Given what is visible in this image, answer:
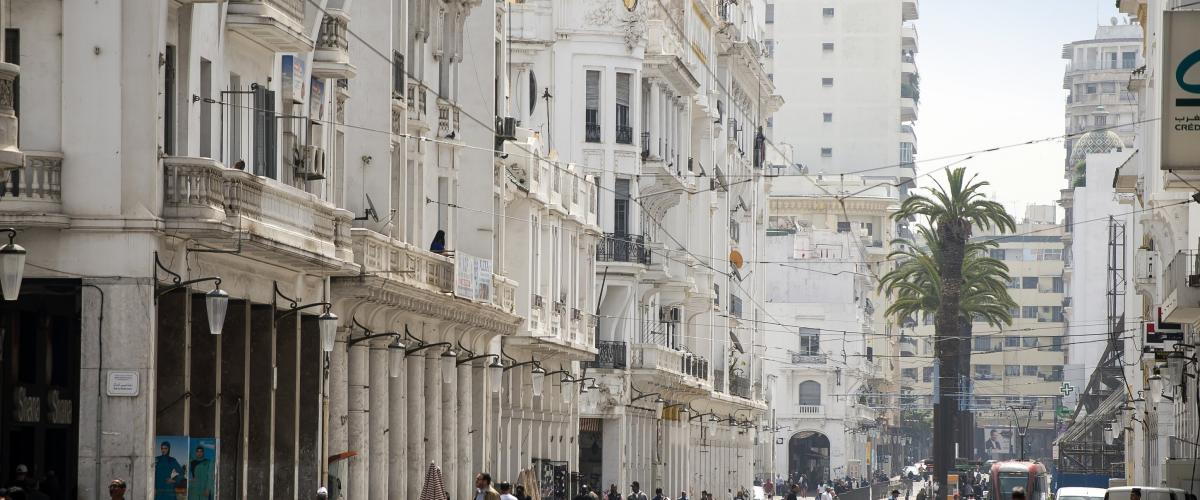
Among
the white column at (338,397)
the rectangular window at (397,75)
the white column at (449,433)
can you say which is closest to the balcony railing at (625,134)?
the white column at (449,433)

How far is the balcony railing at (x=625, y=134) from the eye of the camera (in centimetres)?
5947

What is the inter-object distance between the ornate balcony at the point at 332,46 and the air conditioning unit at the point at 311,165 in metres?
1.17

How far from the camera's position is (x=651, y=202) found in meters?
62.8

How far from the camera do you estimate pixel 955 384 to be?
7694 centimetres

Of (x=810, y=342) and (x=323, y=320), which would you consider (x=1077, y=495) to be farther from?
(x=810, y=342)

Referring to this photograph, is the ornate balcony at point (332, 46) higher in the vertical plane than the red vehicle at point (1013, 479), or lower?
higher

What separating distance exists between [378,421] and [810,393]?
306 ft

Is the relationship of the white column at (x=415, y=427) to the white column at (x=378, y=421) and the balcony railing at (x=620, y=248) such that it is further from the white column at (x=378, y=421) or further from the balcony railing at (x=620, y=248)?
the balcony railing at (x=620, y=248)

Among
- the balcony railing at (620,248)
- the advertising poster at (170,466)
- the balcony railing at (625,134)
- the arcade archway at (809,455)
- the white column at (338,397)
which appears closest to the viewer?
the advertising poster at (170,466)

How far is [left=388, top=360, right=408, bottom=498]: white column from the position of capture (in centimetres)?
3556

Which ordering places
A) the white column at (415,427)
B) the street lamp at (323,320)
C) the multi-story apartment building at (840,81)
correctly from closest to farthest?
the street lamp at (323,320)
the white column at (415,427)
the multi-story apartment building at (840,81)

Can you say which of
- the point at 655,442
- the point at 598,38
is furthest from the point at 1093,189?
the point at 598,38

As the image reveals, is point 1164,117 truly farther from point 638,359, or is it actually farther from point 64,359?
point 638,359

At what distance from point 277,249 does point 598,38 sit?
32.6 metres
